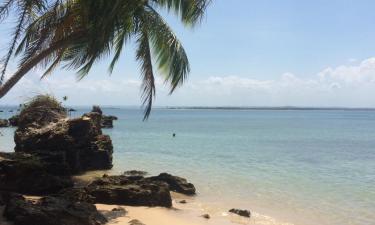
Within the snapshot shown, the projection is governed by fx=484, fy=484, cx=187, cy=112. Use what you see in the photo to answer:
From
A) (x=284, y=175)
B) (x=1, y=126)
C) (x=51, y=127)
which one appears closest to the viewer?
(x=51, y=127)

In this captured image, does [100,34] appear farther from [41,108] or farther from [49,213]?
[41,108]

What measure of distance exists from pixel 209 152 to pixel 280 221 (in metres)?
17.2

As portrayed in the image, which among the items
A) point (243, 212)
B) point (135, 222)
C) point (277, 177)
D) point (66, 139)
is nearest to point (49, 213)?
point (135, 222)

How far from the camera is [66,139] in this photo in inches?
677

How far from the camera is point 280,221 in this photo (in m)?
11.9

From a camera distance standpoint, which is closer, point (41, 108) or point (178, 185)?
point (178, 185)

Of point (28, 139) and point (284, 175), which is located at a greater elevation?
point (28, 139)

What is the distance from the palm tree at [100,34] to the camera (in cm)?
1027

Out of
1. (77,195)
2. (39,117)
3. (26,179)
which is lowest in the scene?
(77,195)

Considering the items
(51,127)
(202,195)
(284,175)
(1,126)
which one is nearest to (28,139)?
(51,127)

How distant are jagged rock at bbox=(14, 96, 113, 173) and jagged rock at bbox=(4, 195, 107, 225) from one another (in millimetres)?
7615

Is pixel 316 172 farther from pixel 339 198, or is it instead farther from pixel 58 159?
pixel 58 159

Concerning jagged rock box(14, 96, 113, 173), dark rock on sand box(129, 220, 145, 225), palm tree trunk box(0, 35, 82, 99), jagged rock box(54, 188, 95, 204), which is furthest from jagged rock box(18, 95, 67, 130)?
dark rock on sand box(129, 220, 145, 225)

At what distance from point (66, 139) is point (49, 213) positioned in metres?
9.44
